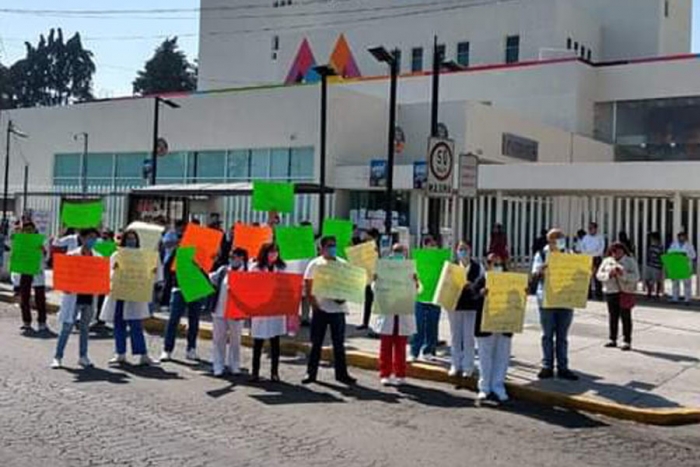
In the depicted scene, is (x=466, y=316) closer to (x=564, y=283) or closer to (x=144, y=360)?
(x=564, y=283)

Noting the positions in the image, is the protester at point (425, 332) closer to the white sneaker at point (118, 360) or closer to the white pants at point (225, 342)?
the white pants at point (225, 342)

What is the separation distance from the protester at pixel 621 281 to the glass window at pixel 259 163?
69.0ft

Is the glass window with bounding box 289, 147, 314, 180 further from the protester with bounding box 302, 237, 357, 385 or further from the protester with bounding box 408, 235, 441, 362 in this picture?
the protester with bounding box 302, 237, 357, 385

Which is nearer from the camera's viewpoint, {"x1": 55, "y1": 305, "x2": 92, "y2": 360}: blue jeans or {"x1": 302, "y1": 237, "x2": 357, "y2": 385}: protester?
{"x1": 302, "y1": 237, "x2": 357, "y2": 385}: protester

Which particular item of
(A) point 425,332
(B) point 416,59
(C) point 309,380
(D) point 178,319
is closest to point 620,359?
(A) point 425,332

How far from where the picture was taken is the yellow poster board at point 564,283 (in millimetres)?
10422

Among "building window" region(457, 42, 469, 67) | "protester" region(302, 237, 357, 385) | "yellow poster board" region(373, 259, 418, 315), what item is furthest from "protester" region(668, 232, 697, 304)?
"building window" region(457, 42, 469, 67)

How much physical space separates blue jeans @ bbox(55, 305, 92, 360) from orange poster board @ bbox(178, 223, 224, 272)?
1588mm

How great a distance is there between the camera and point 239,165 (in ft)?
110

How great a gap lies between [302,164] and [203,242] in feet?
65.0

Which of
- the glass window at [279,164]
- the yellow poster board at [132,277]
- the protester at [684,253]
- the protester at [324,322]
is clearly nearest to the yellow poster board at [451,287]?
the protester at [324,322]

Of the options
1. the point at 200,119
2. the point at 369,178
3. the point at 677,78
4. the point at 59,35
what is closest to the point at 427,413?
the point at 369,178

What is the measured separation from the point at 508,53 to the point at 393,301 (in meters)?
40.5

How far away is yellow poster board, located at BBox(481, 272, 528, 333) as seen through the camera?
379 inches
